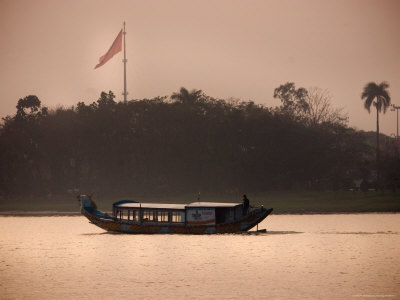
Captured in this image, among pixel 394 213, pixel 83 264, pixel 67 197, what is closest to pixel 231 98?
pixel 67 197

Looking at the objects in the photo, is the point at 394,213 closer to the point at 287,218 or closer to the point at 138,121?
the point at 287,218

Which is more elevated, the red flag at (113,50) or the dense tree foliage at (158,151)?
the red flag at (113,50)

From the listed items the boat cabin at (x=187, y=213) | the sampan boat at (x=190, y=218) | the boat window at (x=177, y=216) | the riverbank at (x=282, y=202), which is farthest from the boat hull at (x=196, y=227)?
the riverbank at (x=282, y=202)

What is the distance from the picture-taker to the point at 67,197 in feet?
368

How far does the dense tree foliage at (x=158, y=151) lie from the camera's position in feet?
373

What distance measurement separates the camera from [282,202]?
101312 millimetres

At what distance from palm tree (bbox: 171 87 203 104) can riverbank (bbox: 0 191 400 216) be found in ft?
51.5

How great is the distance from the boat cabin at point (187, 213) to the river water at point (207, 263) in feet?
5.48

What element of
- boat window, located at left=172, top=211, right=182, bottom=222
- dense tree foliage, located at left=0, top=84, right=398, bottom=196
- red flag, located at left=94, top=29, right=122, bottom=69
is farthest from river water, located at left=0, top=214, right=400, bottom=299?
red flag, located at left=94, top=29, right=122, bottom=69

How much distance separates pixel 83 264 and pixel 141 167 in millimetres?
63279

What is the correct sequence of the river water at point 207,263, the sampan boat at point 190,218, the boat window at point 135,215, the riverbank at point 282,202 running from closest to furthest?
the river water at point 207,263
the sampan boat at point 190,218
the boat window at point 135,215
the riverbank at point 282,202

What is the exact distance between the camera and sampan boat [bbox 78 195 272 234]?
214 feet

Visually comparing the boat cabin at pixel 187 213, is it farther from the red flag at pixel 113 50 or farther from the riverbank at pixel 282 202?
the red flag at pixel 113 50

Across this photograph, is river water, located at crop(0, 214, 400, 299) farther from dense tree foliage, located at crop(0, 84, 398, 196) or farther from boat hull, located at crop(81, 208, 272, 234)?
dense tree foliage, located at crop(0, 84, 398, 196)
